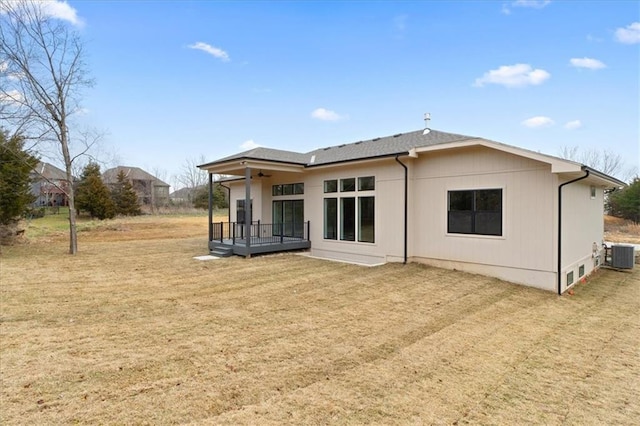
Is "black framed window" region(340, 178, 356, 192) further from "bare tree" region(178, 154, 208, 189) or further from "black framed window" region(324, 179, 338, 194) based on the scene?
"bare tree" region(178, 154, 208, 189)

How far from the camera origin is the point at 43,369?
3553 mm

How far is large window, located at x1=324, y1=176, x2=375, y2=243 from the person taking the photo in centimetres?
1071

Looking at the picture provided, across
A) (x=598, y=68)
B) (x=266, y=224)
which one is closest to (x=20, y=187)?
(x=266, y=224)

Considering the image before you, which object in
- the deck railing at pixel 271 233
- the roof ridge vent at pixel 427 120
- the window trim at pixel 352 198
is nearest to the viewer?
the window trim at pixel 352 198

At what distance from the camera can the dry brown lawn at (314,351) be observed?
2908 millimetres

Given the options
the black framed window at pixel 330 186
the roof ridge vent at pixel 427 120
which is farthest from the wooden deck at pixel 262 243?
the roof ridge vent at pixel 427 120

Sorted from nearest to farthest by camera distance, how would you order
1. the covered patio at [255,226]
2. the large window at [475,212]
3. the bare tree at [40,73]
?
1. the large window at [475,212]
2. the covered patio at [255,226]
3. the bare tree at [40,73]

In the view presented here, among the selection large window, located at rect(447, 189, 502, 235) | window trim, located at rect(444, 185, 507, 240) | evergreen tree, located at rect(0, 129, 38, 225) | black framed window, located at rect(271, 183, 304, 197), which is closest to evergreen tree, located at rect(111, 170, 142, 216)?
evergreen tree, located at rect(0, 129, 38, 225)

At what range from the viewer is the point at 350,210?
11.3 metres

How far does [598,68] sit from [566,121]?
464 inches

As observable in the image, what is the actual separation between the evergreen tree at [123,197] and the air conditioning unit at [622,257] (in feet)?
112

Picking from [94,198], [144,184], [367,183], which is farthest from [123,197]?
[367,183]

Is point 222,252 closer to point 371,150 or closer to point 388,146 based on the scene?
point 371,150

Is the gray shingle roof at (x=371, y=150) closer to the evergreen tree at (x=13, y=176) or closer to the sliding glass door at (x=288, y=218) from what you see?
the sliding glass door at (x=288, y=218)
